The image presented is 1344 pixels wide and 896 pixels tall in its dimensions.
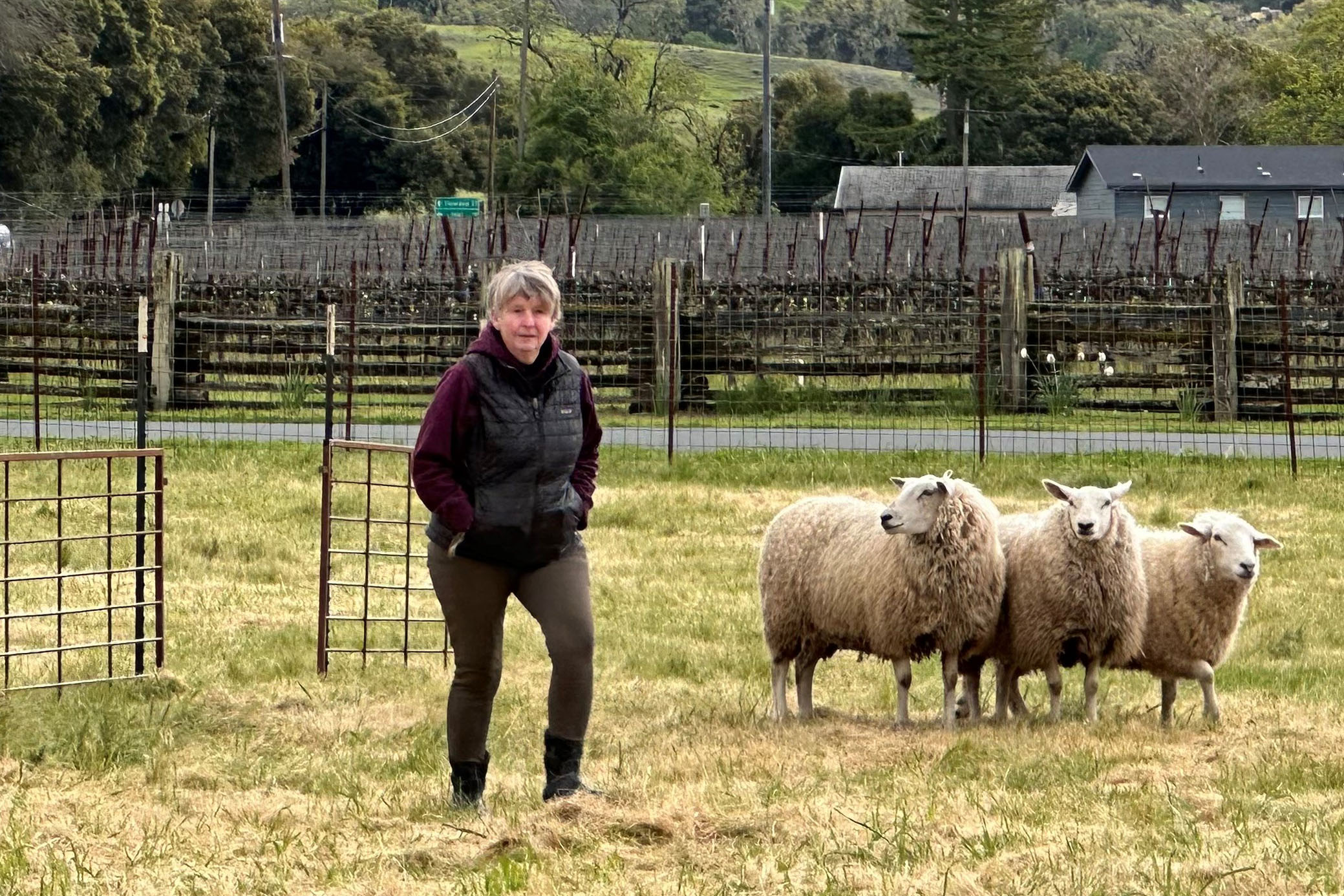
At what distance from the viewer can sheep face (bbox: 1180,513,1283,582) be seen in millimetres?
8406

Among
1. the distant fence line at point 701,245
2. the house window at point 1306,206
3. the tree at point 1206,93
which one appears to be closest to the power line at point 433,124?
the distant fence line at point 701,245

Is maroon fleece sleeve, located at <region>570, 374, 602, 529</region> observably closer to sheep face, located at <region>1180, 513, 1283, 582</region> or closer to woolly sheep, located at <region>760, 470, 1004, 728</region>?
woolly sheep, located at <region>760, 470, 1004, 728</region>

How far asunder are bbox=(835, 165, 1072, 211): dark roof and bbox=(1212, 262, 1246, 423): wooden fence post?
4845cm

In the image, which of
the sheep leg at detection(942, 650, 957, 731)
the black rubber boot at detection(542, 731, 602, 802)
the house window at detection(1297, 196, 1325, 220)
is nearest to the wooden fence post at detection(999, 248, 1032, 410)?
the sheep leg at detection(942, 650, 957, 731)

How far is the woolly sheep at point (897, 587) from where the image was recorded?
827cm

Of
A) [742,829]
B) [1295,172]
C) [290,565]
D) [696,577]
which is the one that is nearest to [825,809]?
[742,829]

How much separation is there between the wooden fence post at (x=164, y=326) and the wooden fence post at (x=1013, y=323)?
32.5 ft

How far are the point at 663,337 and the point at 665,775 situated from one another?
1420 cm

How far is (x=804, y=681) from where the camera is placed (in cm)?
875

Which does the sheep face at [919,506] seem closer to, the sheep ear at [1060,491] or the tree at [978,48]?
the sheep ear at [1060,491]

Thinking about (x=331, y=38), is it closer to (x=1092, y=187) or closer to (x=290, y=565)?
(x=1092, y=187)

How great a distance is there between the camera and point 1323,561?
12.7 m

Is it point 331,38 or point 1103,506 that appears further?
point 331,38

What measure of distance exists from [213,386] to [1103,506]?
51.3 feet
